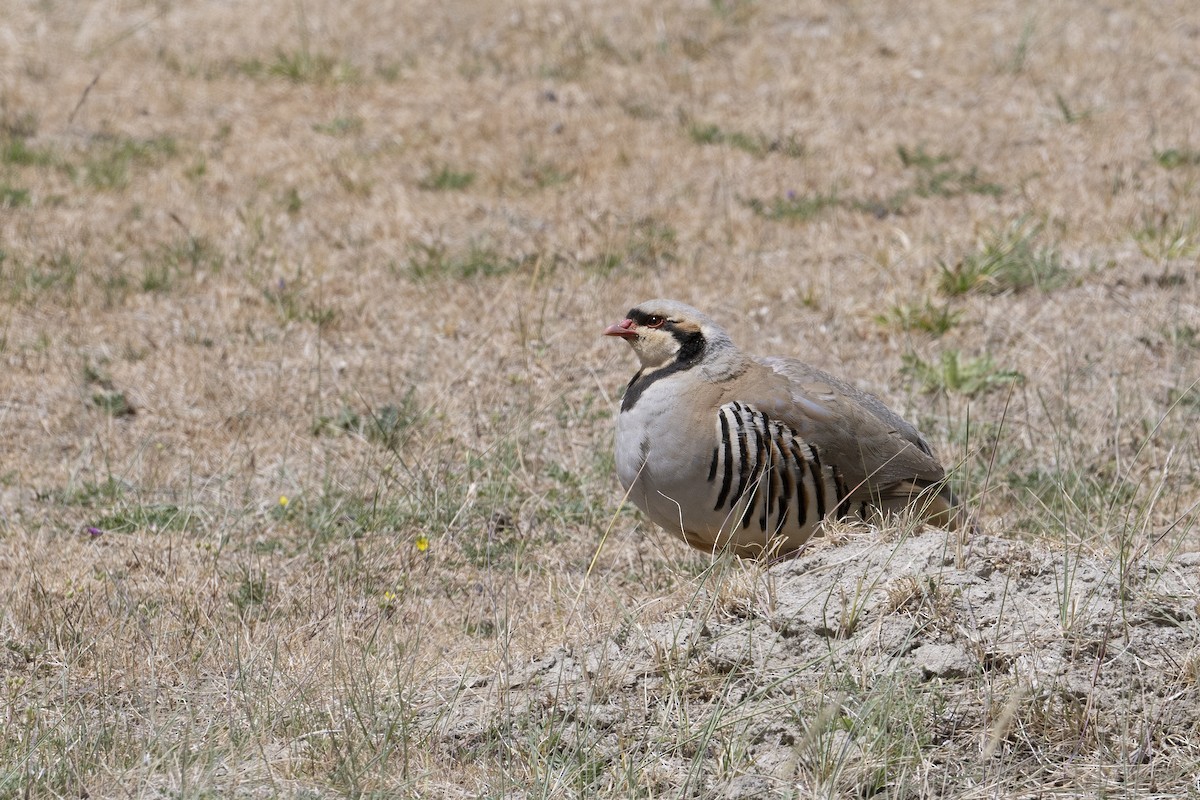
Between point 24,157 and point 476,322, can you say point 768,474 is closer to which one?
point 476,322

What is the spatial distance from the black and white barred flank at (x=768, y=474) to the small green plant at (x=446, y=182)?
4.31 meters

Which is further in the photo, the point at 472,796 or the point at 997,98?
Answer: the point at 997,98

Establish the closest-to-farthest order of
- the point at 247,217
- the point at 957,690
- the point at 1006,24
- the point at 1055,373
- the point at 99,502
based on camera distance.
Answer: the point at 957,690 < the point at 99,502 < the point at 1055,373 < the point at 247,217 < the point at 1006,24

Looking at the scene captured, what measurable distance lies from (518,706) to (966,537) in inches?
55.4

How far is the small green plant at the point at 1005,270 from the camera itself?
24.0 feet

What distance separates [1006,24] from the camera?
10.6 meters

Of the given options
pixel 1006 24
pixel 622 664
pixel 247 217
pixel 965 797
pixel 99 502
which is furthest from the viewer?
pixel 1006 24

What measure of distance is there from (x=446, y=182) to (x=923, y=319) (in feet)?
10.2

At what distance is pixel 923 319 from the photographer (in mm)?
7031

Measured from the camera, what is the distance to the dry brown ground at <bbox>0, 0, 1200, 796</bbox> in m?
3.64

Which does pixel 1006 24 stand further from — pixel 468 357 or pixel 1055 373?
pixel 468 357

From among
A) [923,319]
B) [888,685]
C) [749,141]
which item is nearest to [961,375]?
[923,319]

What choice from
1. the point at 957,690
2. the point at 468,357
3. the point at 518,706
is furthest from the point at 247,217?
the point at 957,690

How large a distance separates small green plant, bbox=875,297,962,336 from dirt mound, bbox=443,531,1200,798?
121 inches
